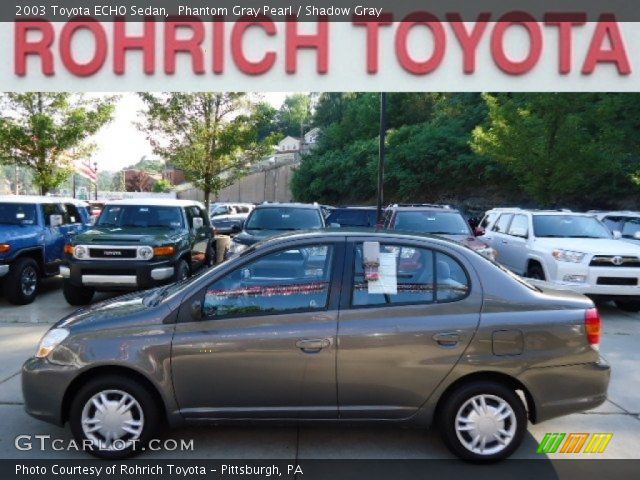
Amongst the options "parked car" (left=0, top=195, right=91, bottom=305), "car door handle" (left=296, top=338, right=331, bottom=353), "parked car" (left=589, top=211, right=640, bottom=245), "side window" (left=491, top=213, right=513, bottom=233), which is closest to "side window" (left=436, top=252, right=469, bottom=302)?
"car door handle" (left=296, top=338, right=331, bottom=353)

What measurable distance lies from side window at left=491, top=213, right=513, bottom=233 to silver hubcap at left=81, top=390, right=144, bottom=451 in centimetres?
920

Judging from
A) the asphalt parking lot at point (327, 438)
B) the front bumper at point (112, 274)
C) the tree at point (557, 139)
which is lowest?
the asphalt parking lot at point (327, 438)

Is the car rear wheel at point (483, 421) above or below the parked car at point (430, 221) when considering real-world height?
below

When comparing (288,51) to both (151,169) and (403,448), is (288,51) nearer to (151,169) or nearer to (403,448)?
(403,448)

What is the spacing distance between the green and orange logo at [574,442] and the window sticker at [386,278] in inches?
65.9

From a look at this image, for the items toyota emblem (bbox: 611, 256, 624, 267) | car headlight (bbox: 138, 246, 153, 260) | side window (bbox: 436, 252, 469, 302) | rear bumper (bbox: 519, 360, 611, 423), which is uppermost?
side window (bbox: 436, 252, 469, 302)

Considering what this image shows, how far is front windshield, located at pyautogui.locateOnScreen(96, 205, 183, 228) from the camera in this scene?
364 inches

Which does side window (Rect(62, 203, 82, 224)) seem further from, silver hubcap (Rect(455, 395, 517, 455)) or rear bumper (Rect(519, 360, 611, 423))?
rear bumper (Rect(519, 360, 611, 423))

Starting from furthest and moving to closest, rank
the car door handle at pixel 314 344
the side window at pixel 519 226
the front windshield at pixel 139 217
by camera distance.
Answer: the side window at pixel 519 226 → the front windshield at pixel 139 217 → the car door handle at pixel 314 344

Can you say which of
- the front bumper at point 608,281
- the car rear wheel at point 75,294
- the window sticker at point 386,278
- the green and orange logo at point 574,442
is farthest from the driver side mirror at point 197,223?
the green and orange logo at point 574,442

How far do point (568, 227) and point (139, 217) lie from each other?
25.8 feet

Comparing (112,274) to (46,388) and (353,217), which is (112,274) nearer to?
(46,388)

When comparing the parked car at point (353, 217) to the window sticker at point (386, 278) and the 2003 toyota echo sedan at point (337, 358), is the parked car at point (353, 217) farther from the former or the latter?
the 2003 toyota echo sedan at point (337, 358)

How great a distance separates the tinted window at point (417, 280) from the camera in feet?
11.9
